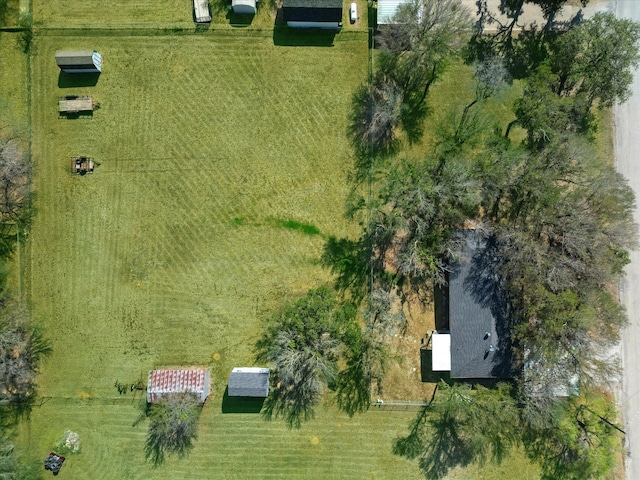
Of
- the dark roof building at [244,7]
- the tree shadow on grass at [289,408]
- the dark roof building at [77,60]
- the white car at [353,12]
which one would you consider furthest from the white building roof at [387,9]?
the tree shadow on grass at [289,408]

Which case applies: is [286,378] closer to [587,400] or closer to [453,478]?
[453,478]

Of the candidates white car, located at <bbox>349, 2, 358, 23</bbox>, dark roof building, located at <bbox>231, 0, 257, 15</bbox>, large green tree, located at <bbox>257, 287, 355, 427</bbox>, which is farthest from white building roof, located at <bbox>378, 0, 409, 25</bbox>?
large green tree, located at <bbox>257, 287, 355, 427</bbox>

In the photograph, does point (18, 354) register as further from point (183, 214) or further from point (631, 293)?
point (631, 293)

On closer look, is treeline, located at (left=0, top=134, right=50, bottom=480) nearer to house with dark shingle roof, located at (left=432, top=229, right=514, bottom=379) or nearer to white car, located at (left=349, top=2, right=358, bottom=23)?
white car, located at (left=349, top=2, right=358, bottom=23)

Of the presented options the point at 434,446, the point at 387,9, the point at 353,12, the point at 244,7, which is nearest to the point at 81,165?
the point at 244,7

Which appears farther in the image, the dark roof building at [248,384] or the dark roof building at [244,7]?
the dark roof building at [244,7]

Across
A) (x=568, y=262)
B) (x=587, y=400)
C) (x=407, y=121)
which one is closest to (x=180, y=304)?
(x=407, y=121)

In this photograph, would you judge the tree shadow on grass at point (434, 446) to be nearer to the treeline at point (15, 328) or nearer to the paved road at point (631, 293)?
the paved road at point (631, 293)
